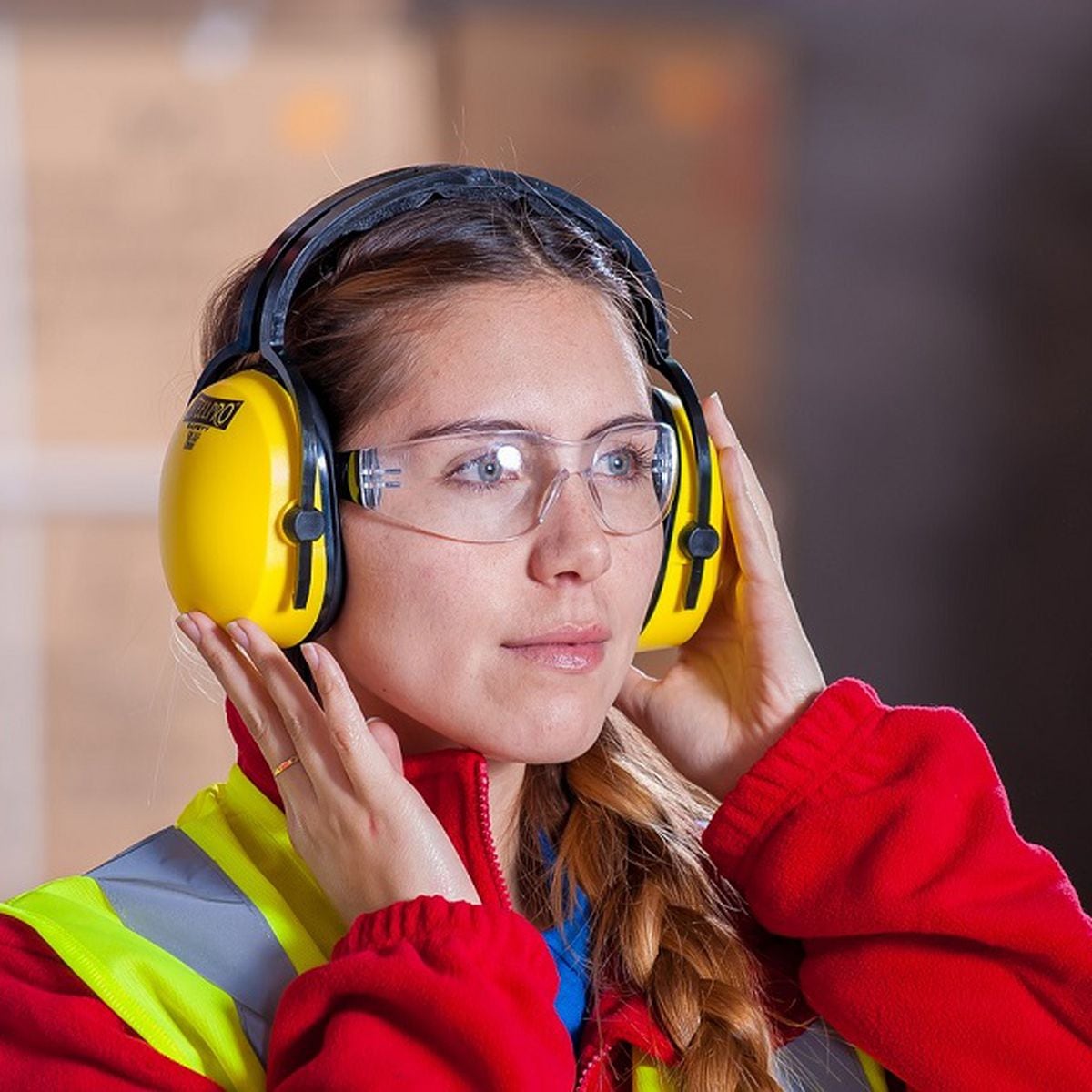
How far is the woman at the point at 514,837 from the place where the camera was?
1226 mm

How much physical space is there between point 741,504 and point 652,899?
1.09 ft

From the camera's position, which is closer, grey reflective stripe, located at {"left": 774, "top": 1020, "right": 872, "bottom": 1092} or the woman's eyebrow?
the woman's eyebrow

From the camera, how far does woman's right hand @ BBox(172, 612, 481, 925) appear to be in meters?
1.24

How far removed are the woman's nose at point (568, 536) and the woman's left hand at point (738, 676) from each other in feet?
0.79

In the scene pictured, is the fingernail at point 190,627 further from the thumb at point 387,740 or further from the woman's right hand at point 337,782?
the thumb at point 387,740

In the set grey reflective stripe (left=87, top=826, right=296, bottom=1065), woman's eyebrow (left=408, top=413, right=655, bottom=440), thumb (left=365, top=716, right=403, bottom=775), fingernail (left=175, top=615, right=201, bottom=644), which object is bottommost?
grey reflective stripe (left=87, top=826, right=296, bottom=1065)

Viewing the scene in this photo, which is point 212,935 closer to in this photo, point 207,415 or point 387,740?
point 387,740

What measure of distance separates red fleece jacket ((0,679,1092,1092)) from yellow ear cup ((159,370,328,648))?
0.50 ft

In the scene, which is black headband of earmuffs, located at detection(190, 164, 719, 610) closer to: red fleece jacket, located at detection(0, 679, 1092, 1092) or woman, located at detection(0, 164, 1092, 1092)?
woman, located at detection(0, 164, 1092, 1092)

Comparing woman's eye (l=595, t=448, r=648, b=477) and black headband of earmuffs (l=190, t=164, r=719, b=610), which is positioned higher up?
black headband of earmuffs (l=190, t=164, r=719, b=610)

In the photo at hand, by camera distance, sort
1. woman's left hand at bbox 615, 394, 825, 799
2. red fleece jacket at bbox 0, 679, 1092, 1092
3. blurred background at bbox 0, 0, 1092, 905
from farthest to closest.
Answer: blurred background at bbox 0, 0, 1092, 905, woman's left hand at bbox 615, 394, 825, 799, red fleece jacket at bbox 0, 679, 1092, 1092

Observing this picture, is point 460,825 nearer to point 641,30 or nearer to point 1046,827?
point 1046,827

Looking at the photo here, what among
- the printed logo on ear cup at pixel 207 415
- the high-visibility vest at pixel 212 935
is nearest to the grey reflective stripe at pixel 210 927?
the high-visibility vest at pixel 212 935

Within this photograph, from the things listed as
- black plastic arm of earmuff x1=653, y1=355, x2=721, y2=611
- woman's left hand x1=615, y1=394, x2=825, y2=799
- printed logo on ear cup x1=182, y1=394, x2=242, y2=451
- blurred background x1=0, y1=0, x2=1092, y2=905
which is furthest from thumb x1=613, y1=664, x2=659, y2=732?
blurred background x1=0, y1=0, x2=1092, y2=905
